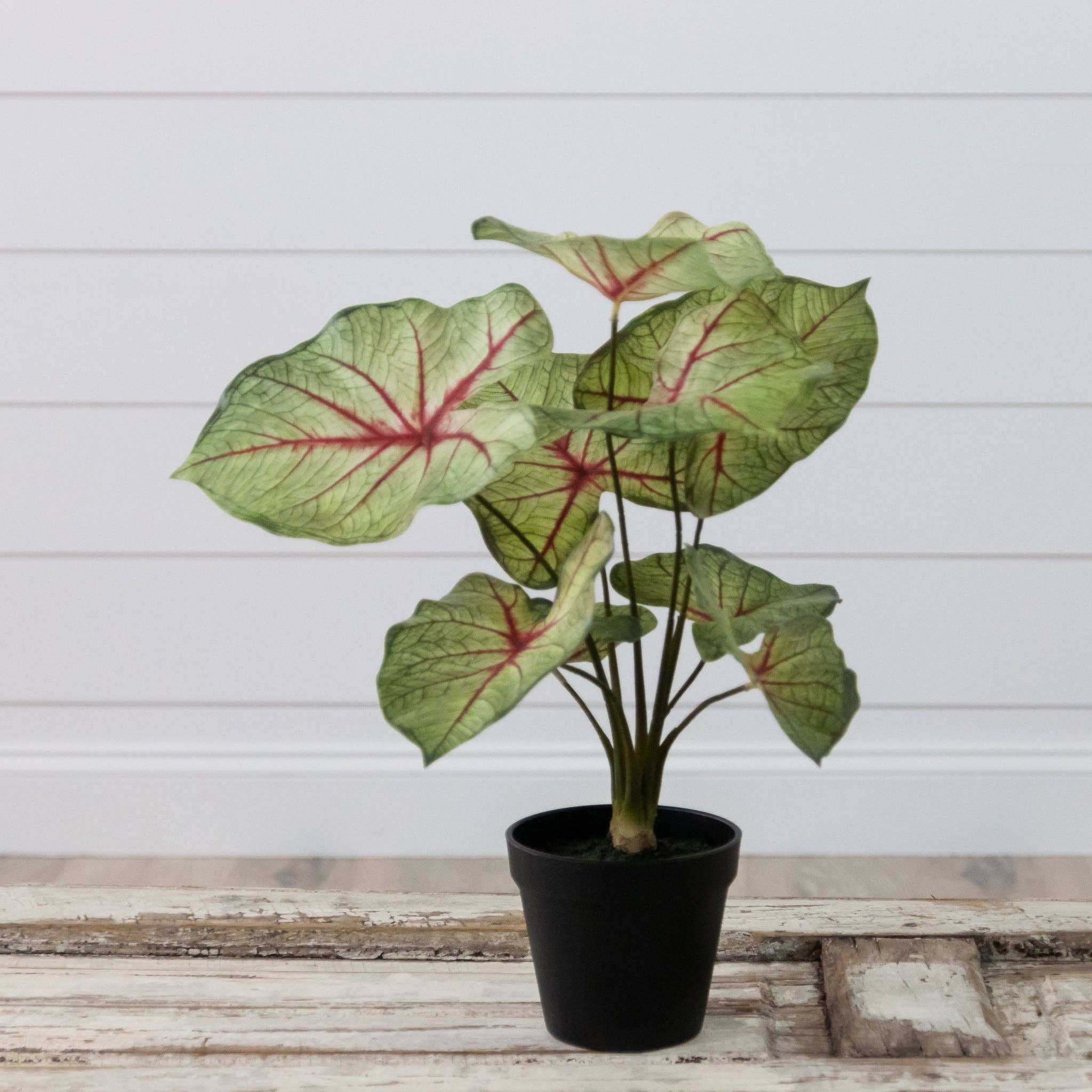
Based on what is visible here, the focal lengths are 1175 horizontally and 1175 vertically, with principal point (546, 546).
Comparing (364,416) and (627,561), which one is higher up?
(364,416)

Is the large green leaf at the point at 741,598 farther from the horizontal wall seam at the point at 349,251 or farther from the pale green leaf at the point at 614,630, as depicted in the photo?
the horizontal wall seam at the point at 349,251

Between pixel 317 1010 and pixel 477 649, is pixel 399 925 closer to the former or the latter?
pixel 317 1010

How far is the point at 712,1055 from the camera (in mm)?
813

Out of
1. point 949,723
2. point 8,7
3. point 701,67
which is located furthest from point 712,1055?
point 8,7

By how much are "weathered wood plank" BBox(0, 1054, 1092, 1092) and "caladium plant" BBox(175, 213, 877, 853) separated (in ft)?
0.49

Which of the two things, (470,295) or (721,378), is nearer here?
(721,378)

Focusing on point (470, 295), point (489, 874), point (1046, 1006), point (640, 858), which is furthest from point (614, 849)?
point (470, 295)

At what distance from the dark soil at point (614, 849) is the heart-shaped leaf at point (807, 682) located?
12 cm

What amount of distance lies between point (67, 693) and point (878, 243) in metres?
1.28

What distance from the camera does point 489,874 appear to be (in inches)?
63.9

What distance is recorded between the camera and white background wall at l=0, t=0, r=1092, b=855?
5.11 feet

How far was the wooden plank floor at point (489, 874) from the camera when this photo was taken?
155 centimetres

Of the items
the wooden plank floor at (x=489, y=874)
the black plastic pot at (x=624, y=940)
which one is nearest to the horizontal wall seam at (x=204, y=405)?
the wooden plank floor at (x=489, y=874)

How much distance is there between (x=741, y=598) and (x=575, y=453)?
0.53 ft
